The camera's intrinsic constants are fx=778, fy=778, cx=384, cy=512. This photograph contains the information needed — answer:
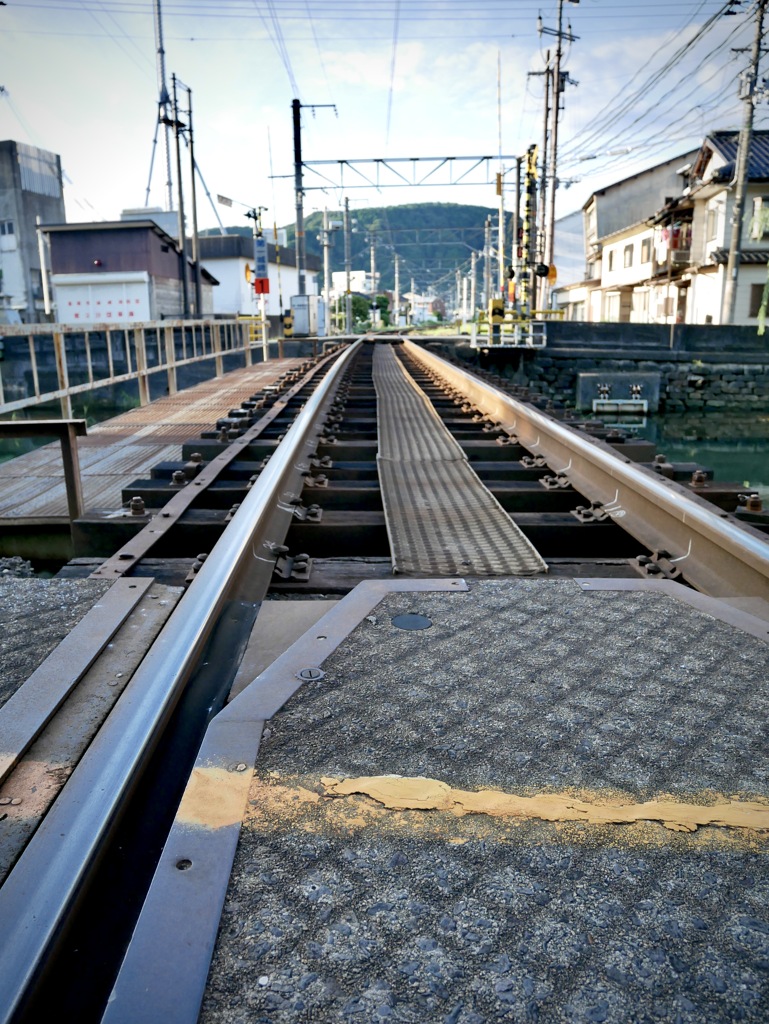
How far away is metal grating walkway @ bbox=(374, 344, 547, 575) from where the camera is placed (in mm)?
3051

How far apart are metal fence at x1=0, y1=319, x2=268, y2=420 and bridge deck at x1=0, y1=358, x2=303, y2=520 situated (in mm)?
579

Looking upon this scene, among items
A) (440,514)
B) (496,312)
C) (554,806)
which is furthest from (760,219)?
(554,806)

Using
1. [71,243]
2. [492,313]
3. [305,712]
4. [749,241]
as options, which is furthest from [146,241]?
[305,712]

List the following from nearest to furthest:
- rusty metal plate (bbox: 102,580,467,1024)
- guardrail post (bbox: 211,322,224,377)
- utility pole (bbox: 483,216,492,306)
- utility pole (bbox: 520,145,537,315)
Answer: rusty metal plate (bbox: 102,580,467,1024) → guardrail post (bbox: 211,322,224,377) → utility pole (bbox: 520,145,537,315) → utility pole (bbox: 483,216,492,306)

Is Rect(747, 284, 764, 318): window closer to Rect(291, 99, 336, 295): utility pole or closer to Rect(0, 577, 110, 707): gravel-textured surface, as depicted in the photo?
Rect(291, 99, 336, 295): utility pole

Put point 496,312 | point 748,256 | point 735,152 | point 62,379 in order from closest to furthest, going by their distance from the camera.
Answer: point 62,379 → point 496,312 → point 748,256 → point 735,152

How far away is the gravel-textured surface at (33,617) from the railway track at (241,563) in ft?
0.45

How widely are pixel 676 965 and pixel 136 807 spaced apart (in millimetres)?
963

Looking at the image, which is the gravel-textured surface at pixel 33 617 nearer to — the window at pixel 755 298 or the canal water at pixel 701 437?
the canal water at pixel 701 437

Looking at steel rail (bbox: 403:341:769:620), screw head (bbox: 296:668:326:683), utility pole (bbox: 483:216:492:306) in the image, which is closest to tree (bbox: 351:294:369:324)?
utility pole (bbox: 483:216:492:306)

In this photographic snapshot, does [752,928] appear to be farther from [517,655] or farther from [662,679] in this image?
[517,655]

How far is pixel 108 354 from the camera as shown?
11367 millimetres

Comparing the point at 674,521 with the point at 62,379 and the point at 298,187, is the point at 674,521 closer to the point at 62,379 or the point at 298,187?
the point at 62,379

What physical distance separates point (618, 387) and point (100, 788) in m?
23.1
